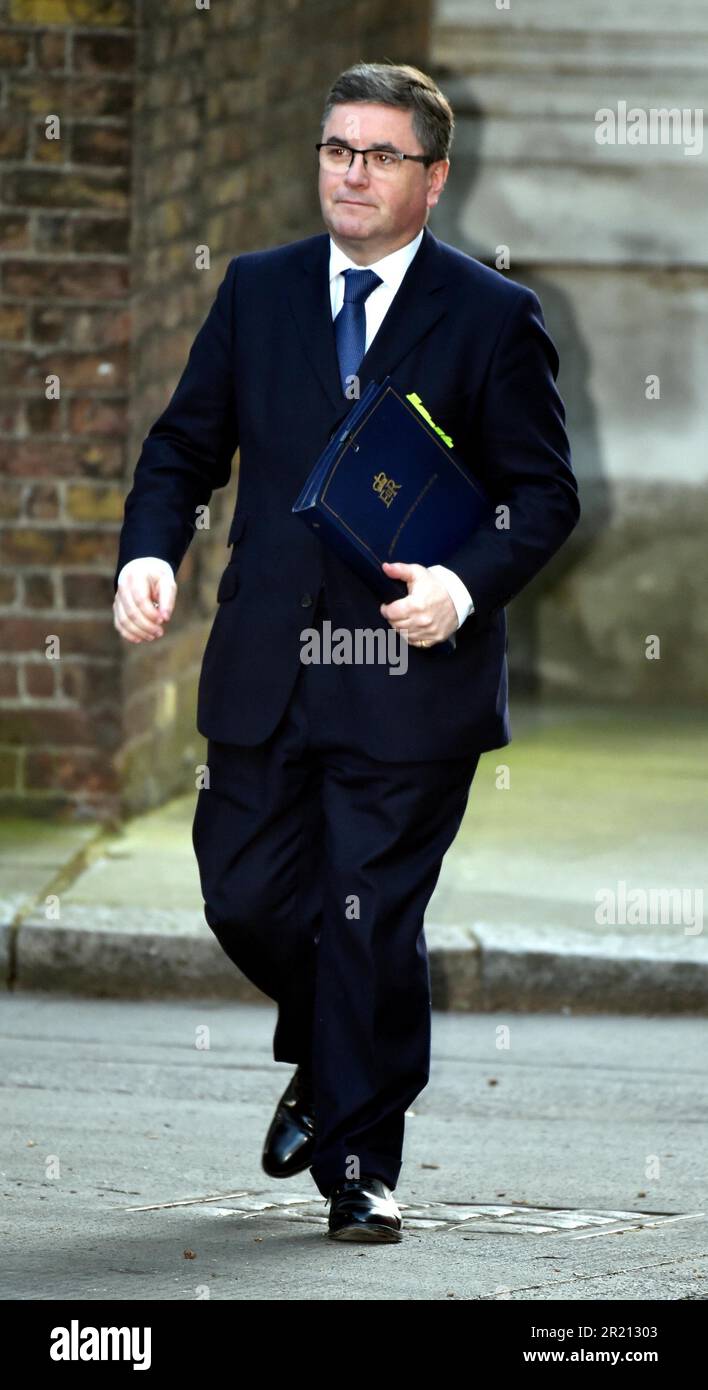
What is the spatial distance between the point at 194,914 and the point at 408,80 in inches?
113

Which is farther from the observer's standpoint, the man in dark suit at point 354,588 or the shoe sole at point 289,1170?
the shoe sole at point 289,1170

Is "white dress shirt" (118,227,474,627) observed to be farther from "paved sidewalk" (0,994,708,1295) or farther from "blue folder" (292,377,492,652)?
"paved sidewalk" (0,994,708,1295)

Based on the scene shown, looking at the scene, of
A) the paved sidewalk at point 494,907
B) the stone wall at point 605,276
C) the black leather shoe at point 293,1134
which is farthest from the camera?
the stone wall at point 605,276

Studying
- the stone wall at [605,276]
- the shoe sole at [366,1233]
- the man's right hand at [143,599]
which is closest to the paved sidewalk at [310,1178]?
the shoe sole at [366,1233]

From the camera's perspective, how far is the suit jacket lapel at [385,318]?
410 centimetres

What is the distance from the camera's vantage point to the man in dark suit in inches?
160

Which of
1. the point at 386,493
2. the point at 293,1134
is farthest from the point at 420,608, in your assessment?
the point at 293,1134

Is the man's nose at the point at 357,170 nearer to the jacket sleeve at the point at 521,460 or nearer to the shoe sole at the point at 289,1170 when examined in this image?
the jacket sleeve at the point at 521,460

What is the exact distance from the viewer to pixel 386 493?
3.93 m

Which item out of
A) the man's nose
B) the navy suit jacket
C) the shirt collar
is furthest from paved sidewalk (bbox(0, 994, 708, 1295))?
the man's nose

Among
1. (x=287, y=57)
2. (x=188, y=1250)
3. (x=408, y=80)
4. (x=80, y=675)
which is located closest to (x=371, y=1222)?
(x=188, y=1250)

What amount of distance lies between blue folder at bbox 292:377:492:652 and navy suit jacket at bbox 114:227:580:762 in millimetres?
70

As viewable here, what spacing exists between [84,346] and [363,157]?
10.9ft
